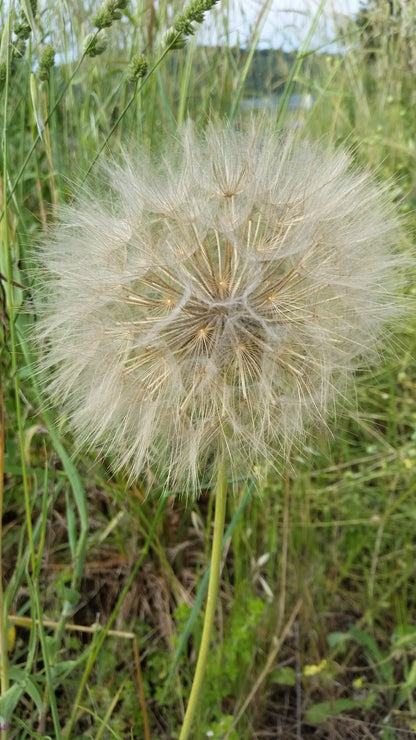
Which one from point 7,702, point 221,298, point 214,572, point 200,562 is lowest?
point 200,562

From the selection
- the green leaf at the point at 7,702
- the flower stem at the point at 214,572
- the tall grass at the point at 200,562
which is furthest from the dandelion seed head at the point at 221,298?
the green leaf at the point at 7,702

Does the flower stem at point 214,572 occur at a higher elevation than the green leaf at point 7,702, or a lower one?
higher

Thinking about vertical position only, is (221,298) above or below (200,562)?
above

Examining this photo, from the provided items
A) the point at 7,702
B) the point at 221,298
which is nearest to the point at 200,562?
the point at 7,702

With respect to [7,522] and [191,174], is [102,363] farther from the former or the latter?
[7,522]

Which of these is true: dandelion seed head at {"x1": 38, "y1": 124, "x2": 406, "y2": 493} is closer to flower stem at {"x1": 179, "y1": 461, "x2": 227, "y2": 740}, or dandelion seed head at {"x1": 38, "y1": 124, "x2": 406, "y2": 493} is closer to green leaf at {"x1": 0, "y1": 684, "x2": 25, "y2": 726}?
flower stem at {"x1": 179, "y1": 461, "x2": 227, "y2": 740}

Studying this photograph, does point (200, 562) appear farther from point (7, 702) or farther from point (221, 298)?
point (221, 298)

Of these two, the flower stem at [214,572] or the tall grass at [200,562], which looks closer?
the flower stem at [214,572]

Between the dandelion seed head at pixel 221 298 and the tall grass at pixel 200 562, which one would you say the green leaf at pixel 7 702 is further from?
the dandelion seed head at pixel 221 298

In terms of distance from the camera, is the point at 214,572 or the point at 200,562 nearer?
the point at 214,572
